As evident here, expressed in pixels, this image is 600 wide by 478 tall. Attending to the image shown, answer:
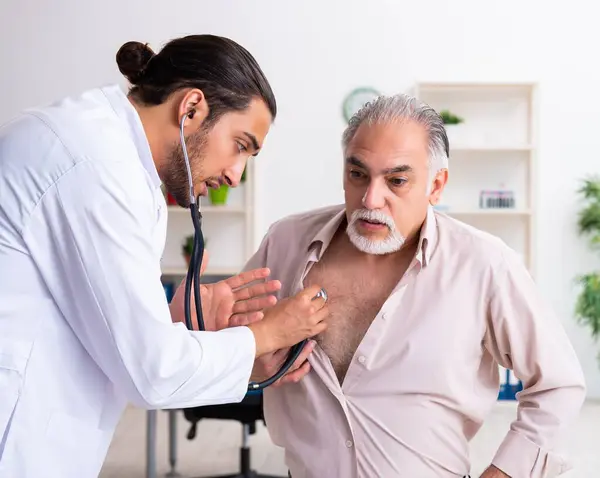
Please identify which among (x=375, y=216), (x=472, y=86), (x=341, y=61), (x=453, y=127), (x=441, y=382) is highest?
(x=341, y=61)

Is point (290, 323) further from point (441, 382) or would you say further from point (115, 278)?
point (115, 278)

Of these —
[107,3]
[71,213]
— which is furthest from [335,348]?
[107,3]

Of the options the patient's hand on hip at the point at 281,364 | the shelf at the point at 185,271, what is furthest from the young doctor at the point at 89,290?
the shelf at the point at 185,271

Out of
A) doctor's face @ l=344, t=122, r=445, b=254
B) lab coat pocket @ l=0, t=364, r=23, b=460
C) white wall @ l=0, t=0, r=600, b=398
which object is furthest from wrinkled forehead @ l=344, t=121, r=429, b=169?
white wall @ l=0, t=0, r=600, b=398

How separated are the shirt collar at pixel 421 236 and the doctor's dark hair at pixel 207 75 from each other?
0.38 m

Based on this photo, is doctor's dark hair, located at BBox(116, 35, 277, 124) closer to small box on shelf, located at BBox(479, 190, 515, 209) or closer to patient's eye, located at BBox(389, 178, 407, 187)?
patient's eye, located at BBox(389, 178, 407, 187)

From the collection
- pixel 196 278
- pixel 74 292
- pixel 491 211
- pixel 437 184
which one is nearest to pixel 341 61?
pixel 491 211

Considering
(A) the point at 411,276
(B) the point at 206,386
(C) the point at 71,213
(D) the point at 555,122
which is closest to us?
(C) the point at 71,213

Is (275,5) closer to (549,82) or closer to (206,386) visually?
(549,82)

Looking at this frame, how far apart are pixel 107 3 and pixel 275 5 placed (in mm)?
1185

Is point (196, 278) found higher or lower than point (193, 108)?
lower

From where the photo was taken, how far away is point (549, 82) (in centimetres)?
540

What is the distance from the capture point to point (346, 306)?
174 centimetres

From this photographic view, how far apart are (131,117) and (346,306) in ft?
2.12
